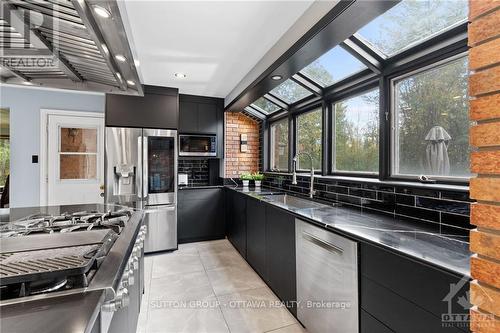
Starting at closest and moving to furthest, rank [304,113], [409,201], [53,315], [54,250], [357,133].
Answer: [53,315] → [54,250] → [409,201] → [357,133] → [304,113]

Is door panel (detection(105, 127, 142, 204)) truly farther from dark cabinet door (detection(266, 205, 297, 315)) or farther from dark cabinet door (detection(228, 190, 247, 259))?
dark cabinet door (detection(266, 205, 297, 315))

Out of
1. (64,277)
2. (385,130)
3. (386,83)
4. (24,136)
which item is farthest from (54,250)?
(24,136)

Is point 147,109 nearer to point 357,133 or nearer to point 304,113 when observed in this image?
point 304,113

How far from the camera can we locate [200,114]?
13.1 feet

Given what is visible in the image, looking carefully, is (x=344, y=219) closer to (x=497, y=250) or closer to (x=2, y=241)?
(x=497, y=250)

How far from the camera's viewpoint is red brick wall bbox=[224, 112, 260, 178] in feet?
13.8

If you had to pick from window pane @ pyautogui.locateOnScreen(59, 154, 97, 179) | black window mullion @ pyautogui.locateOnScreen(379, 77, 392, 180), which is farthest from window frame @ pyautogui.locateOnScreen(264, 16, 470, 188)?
window pane @ pyautogui.locateOnScreen(59, 154, 97, 179)

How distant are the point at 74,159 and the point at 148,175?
1570 millimetres

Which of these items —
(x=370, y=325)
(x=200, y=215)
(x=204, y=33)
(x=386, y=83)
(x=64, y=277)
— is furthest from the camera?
(x=200, y=215)

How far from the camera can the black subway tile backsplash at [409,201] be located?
136 centimetres

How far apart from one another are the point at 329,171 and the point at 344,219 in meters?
1.11

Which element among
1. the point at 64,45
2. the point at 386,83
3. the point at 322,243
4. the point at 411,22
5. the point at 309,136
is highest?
the point at 411,22

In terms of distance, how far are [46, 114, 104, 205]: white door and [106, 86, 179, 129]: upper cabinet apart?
3.64 ft

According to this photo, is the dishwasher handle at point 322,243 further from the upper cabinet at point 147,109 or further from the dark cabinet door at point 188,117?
the dark cabinet door at point 188,117
